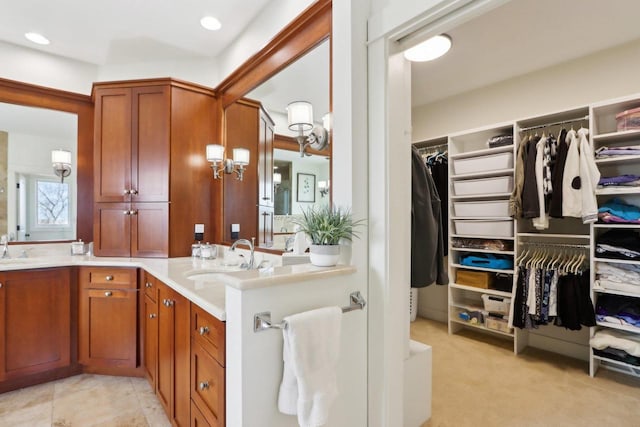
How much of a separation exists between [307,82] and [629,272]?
8.83ft

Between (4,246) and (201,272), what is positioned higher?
(4,246)

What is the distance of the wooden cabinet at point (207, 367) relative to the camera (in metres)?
1.24

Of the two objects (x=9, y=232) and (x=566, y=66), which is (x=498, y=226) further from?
(x=9, y=232)

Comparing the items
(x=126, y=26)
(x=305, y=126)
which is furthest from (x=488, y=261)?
(x=126, y=26)

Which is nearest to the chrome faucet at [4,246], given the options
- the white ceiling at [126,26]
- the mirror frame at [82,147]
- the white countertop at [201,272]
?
the white countertop at [201,272]

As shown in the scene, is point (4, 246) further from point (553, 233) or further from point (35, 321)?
point (553, 233)

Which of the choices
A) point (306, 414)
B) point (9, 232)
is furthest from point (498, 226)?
point (9, 232)

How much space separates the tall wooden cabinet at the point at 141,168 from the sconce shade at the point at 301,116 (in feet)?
4.41

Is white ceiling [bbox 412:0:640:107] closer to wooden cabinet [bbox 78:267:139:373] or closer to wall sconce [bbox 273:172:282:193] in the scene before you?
wall sconce [bbox 273:172:282:193]

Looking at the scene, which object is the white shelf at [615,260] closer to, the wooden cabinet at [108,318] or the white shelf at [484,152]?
the white shelf at [484,152]

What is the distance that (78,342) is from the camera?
243 cm

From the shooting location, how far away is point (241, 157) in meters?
2.64

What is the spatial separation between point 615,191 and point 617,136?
43 cm

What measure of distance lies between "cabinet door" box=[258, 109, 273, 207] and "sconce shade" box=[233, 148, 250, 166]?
0.63 ft
